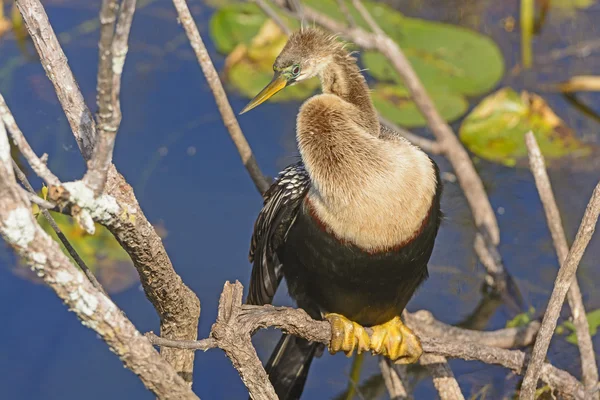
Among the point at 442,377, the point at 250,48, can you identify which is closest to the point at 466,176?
the point at 442,377

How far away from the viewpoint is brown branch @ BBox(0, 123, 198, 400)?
62.7 inches

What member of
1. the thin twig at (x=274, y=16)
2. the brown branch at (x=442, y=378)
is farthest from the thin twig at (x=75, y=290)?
the thin twig at (x=274, y=16)

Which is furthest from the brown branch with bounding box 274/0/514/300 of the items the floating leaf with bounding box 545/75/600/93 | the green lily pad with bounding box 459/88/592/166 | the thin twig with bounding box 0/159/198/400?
the thin twig with bounding box 0/159/198/400

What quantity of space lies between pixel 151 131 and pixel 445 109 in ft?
6.06

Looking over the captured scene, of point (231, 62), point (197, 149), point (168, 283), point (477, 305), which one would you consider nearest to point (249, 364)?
point (168, 283)

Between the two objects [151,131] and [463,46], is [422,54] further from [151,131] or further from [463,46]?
[151,131]

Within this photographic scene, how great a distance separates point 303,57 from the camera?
9.16ft

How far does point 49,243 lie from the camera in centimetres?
165

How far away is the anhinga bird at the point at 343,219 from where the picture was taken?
2.52 meters

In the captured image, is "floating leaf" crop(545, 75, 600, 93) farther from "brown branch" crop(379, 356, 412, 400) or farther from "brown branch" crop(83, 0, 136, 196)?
"brown branch" crop(83, 0, 136, 196)

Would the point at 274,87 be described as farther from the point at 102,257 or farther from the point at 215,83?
the point at 102,257

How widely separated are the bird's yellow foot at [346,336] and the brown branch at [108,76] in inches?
53.9

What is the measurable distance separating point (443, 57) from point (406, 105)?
50cm

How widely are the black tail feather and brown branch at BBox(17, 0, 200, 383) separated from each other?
29.0 inches
